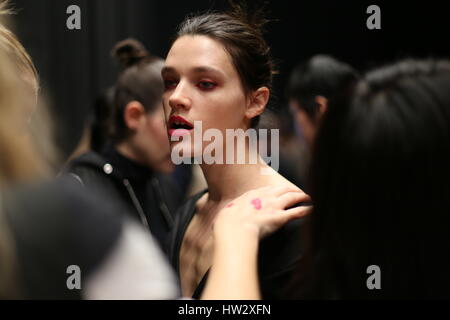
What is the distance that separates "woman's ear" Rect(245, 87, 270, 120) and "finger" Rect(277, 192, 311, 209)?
1.00ft

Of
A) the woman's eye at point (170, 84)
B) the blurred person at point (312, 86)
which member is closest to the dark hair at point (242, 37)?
the woman's eye at point (170, 84)

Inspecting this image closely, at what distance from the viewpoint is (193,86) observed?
4.15ft

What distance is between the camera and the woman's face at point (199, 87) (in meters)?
1.26

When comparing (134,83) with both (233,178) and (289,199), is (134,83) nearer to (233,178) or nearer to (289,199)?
(233,178)

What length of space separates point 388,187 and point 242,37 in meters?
0.65

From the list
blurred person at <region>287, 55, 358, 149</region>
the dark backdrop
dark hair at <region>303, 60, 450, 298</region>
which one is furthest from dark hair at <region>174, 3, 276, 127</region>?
the dark backdrop

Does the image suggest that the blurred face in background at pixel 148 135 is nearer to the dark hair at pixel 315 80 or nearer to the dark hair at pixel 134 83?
the dark hair at pixel 134 83

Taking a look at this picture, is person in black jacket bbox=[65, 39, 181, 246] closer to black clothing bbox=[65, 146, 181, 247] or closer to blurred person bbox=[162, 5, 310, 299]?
black clothing bbox=[65, 146, 181, 247]

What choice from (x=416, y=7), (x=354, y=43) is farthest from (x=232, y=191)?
(x=416, y=7)

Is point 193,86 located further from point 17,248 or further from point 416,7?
point 416,7

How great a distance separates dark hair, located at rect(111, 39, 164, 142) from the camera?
2000 mm

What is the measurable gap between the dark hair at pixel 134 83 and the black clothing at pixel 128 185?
117 mm

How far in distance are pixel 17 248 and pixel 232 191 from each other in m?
0.78

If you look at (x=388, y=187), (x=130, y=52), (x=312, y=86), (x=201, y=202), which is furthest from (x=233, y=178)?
(x=312, y=86)
